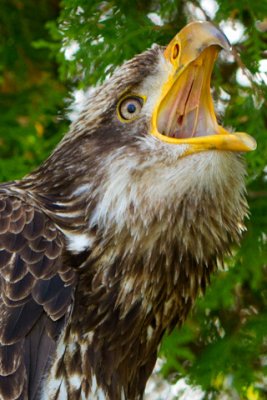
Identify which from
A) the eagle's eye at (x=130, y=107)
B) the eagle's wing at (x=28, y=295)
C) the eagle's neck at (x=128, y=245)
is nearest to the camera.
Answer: the eagle's wing at (x=28, y=295)

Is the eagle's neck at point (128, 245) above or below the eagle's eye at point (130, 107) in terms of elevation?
below

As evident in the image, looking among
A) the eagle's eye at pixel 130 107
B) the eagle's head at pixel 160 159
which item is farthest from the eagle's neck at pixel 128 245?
the eagle's eye at pixel 130 107

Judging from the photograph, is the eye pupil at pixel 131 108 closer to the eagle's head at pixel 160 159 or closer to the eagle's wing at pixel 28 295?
the eagle's head at pixel 160 159

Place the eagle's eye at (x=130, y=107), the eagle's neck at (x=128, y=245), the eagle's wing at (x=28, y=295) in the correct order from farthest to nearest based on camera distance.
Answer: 1. the eagle's eye at (x=130, y=107)
2. the eagle's neck at (x=128, y=245)
3. the eagle's wing at (x=28, y=295)

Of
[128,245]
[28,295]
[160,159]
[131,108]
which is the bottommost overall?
[28,295]

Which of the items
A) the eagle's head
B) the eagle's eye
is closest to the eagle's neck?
the eagle's head

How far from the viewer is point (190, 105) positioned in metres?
4.79

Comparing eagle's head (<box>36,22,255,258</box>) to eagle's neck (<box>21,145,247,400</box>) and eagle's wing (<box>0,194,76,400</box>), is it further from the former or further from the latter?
eagle's wing (<box>0,194,76,400</box>)

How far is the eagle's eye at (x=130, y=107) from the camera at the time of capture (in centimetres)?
472

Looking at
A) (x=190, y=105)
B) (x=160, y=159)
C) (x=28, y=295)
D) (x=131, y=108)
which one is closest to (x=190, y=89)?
(x=190, y=105)

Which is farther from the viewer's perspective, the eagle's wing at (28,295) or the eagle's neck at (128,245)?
the eagle's neck at (128,245)

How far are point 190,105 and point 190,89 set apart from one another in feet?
0.20

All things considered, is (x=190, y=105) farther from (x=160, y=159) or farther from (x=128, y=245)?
(x=128, y=245)

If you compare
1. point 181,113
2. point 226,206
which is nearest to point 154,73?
point 181,113
